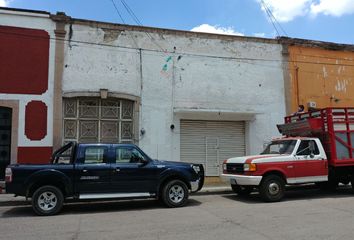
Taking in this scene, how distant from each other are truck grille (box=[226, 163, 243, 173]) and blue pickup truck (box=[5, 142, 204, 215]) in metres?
1.33

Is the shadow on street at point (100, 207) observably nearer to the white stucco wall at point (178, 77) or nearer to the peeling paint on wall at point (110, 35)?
the white stucco wall at point (178, 77)

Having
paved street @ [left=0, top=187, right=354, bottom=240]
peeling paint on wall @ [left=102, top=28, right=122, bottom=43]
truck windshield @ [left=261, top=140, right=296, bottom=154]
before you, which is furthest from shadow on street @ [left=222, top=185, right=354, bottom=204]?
peeling paint on wall @ [left=102, top=28, right=122, bottom=43]

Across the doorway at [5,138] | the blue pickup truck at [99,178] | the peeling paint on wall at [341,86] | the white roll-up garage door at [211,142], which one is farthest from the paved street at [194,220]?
the peeling paint on wall at [341,86]

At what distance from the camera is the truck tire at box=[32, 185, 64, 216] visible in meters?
10.1

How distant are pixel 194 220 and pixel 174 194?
2.16 metres

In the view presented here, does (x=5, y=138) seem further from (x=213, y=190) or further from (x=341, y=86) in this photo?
(x=341, y=86)

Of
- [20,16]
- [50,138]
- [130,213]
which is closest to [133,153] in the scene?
[130,213]

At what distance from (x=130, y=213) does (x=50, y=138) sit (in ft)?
21.2

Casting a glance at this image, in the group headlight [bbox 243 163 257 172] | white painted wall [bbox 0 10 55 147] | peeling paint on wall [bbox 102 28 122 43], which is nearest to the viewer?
headlight [bbox 243 163 257 172]

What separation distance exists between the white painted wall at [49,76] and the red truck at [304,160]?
7006 mm

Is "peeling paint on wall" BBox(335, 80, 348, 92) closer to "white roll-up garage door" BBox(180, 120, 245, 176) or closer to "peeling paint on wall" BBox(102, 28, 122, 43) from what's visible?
"white roll-up garage door" BBox(180, 120, 245, 176)

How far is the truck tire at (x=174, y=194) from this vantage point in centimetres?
1109

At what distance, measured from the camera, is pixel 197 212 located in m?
10.3

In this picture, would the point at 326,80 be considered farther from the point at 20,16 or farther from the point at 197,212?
the point at 20,16
